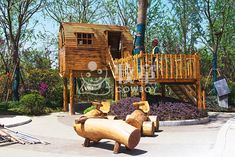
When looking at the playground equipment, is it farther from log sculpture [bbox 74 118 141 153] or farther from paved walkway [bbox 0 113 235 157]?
paved walkway [bbox 0 113 235 157]

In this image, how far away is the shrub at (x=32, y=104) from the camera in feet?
68.8

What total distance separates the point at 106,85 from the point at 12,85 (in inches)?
381

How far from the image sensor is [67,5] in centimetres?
3638

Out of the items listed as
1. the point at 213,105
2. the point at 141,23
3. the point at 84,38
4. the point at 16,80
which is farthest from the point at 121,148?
the point at 16,80

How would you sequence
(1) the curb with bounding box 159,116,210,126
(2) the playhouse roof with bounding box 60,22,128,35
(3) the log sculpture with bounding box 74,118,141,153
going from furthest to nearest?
(2) the playhouse roof with bounding box 60,22,128,35 → (1) the curb with bounding box 159,116,210,126 → (3) the log sculpture with bounding box 74,118,141,153

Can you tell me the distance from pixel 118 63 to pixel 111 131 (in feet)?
36.2

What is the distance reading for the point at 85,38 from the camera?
21.9 meters

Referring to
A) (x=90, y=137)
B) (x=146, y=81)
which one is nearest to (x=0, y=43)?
(x=146, y=81)

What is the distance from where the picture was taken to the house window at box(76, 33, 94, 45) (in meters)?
21.9

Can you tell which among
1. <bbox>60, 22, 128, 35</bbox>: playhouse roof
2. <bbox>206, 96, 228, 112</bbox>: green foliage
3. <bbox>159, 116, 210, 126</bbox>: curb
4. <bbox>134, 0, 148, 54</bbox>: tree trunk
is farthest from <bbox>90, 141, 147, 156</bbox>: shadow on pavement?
<bbox>206, 96, 228, 112</bbox>: green foliage

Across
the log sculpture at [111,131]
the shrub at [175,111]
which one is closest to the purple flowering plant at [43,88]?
the shrub at [175,111]

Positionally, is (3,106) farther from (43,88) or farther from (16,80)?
(43,88)

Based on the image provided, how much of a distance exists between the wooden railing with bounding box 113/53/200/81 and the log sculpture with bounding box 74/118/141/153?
6.24 m

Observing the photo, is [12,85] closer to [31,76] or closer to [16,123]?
[31,76]
